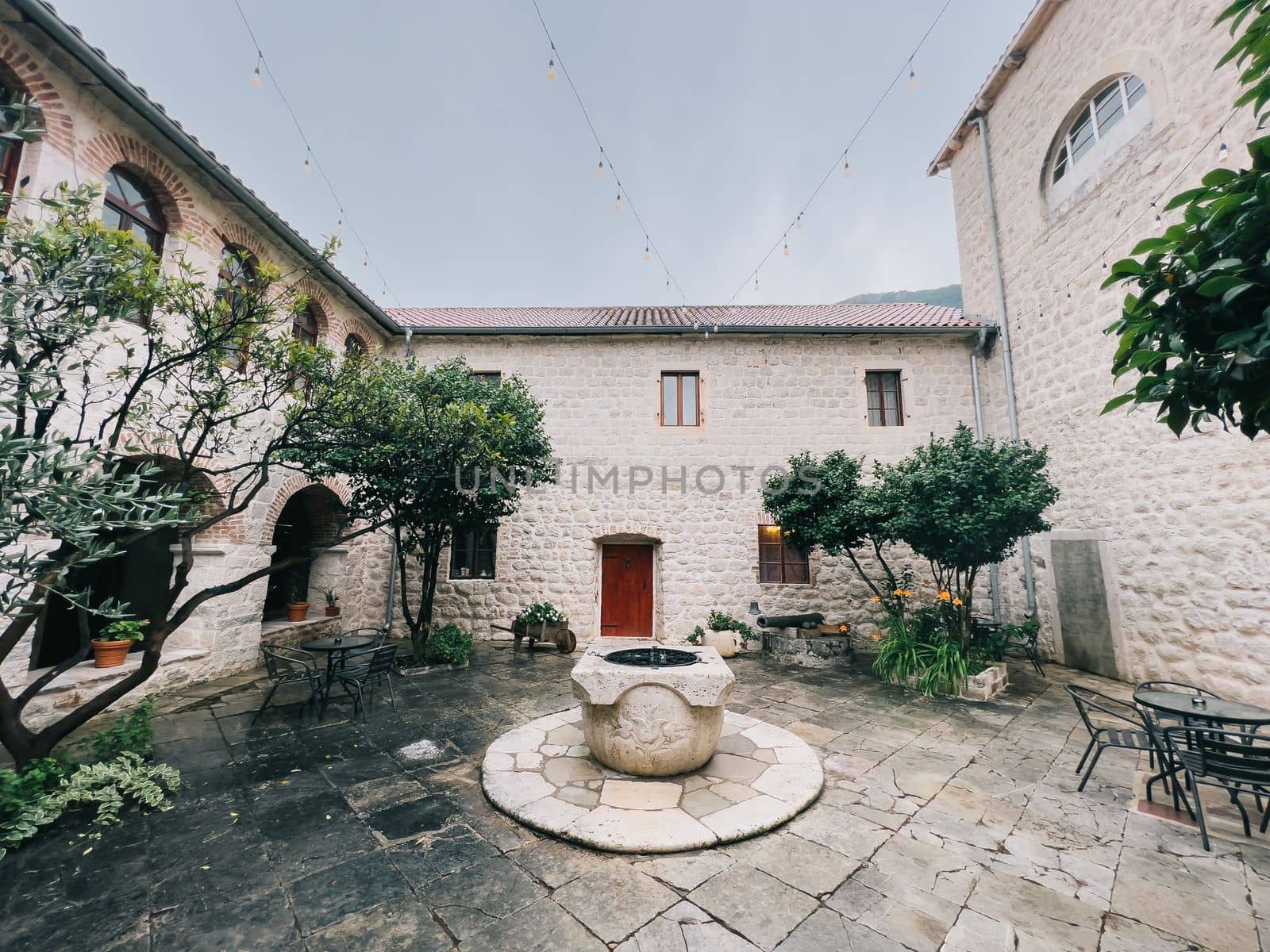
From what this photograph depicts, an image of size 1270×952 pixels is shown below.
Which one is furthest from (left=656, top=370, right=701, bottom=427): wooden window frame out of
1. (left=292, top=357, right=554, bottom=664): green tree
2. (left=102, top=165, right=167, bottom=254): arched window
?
(left=102, top=165, right=167, bottom=254): arched window

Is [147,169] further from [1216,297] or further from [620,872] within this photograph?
[1216,297]

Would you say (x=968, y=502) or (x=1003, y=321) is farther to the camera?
(x=1003, y=321)

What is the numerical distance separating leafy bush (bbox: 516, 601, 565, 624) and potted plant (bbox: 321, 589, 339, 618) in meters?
2.98

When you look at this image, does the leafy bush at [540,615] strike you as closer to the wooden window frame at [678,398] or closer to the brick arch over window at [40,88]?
the wooden window frame at [678,398]

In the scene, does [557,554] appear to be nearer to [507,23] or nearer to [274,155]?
[274,155]

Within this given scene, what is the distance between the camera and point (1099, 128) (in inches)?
273

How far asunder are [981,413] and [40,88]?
12.6 m

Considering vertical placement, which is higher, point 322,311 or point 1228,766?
point 322,311

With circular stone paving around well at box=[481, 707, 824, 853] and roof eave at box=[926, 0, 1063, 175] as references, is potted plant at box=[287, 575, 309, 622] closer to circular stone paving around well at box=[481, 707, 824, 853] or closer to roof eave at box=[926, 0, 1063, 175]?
circular stone paving around well at box=[481, 707, 824, 853]

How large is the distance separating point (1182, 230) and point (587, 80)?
5.45 m

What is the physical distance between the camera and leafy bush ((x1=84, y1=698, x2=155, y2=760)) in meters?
3.71

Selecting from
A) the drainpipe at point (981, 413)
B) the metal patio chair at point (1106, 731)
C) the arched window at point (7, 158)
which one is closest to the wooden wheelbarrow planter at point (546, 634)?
the metal patio chair at point (1106, 731)

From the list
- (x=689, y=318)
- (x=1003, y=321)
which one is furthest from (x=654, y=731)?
(x=1003, y=321)

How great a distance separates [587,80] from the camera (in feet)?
17.2
